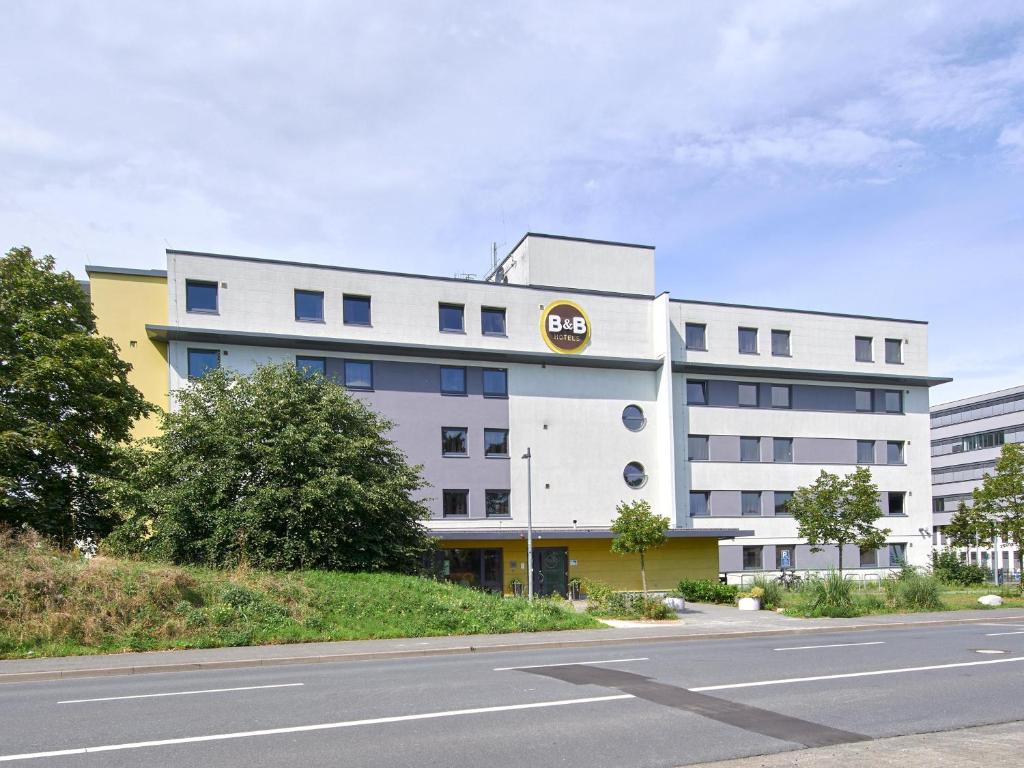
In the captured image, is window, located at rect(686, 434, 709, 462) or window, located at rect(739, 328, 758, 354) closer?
window, located at rect(686, 434, 709, 462)

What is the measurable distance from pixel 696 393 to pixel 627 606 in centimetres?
1798

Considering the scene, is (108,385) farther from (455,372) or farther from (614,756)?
(614,756)

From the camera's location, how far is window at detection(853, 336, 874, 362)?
4444cm

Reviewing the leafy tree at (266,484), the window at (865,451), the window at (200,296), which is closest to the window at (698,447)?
the window at (865,451)

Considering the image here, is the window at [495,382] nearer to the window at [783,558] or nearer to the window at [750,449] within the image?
the window at [750,449]

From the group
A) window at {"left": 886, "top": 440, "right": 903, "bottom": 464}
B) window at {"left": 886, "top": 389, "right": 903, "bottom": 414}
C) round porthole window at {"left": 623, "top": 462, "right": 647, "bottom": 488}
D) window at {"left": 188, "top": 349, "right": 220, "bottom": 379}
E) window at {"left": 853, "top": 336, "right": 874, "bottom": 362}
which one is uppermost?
window at {"left": 853, "top": 336, "right": 874, "bottom": 362}

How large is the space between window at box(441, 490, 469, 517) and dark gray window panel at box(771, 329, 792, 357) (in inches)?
695

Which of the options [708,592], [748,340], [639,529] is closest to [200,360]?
[639,529]

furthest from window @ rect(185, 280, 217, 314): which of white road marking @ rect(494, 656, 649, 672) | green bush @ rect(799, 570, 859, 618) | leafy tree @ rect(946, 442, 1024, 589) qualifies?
leafy tree @ rect(946, 442, 1024, 589)

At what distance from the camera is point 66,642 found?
16297 millimetres

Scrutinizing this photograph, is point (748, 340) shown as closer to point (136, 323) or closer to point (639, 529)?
point (639, 529)

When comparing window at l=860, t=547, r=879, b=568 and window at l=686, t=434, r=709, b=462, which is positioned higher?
window at l=686, t=434, r=709, b=462

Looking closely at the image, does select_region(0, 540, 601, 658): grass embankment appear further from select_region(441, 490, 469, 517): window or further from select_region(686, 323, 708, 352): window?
select_region(686, 323, 708, 352): window

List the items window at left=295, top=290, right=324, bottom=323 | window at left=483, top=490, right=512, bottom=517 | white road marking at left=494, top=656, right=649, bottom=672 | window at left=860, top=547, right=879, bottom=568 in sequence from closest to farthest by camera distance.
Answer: white road marking at left=494, top=656, right=649, bottom=672, window at left=295, top=290, right=324, bottom=323, window at left=483, top=490, right=512, bottom=517, window at left=860, top=547, right=879, bottom=568
